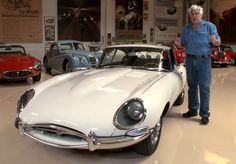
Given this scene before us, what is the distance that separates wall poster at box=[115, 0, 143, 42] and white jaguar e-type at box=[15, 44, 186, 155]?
10403 millimetres

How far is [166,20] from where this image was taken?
1547cm

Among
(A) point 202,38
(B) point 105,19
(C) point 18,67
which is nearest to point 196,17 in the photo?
(A) point 202,38

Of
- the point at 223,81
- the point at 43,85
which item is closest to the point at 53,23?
the point at 223,81

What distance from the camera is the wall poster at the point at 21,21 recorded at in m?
11.3

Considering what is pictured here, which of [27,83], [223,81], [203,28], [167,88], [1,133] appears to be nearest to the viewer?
[167,88]

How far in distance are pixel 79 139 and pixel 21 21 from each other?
9959 mm

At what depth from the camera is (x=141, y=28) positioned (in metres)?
14.5

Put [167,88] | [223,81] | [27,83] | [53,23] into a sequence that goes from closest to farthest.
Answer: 1. [167,88]
2. [27,83]
3. [223,81]
4. [53,23]

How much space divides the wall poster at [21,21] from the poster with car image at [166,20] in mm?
5893

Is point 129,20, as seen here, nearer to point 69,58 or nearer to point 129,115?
point 69,58

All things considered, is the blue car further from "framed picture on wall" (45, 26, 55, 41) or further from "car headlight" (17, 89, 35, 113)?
"car headlight" (17, 89, 35, 113)

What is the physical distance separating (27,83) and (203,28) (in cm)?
488

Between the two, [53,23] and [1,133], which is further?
[53,23]

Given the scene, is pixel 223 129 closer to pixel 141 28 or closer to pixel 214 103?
pixel 214 103
